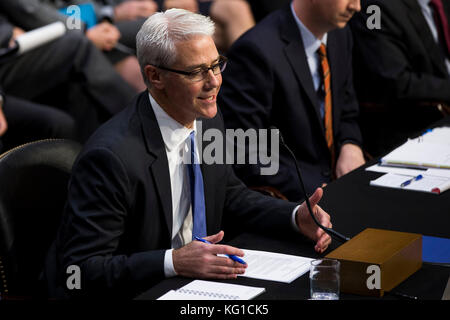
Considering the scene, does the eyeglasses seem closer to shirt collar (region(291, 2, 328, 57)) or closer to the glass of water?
the glass of water

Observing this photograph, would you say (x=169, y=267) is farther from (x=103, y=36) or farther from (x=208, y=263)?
(x=103, y=36)

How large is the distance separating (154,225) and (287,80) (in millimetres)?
1126

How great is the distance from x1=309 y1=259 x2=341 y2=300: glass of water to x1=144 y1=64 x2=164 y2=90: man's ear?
2.48ft

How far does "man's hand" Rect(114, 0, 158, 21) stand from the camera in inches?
204

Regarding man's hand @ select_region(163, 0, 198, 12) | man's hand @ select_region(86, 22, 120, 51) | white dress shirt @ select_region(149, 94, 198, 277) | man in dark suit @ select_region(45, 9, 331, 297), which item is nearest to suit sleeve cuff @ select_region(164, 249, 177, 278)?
man in dark suit @ select_region(45, 9, 331, 297)

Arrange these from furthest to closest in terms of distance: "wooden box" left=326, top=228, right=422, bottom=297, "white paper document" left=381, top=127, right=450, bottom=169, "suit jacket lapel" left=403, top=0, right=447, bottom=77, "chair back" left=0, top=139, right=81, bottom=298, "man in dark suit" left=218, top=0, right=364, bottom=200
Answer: "suit jacket lapel" left=403, top=0, right=447, bottom=77
"man in dark suit" left=218, top=0, right=364, bottom=200
"white paper document" left=381, top=127, right=450, bottom=169
"chair back" left=0, top=139, right=81, bottom=298
"wooden box" left=326, top=228, right=422, bottom=297

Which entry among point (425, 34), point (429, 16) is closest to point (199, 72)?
point (425, 34)

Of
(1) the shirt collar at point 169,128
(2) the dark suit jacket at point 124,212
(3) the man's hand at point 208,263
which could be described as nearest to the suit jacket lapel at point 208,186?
(2) the dark suit jacket at point 124,212

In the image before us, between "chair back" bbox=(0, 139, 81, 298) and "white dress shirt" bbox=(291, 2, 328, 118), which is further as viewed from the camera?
"white dress shirt" bbox=(291, 2, 328, 118)

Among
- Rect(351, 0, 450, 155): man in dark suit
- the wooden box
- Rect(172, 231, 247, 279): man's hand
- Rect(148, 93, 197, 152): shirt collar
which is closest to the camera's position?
the wooden box

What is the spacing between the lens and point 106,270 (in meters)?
1.95

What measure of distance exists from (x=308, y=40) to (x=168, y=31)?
45.3 inches

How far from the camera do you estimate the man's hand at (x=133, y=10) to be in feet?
17.0

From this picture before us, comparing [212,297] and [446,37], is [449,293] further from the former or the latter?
[446,37]
